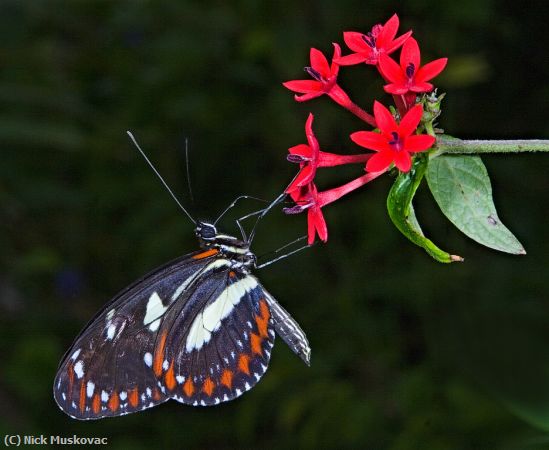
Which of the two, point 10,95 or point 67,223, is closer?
point 10,95

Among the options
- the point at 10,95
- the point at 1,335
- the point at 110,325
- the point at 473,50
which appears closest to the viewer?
the point at 110,325

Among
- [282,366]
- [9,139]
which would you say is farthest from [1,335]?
[282,366]

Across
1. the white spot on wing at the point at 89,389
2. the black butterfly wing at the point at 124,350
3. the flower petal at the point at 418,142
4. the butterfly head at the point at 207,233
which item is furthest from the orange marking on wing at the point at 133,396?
the flower petal at the point at 418,142

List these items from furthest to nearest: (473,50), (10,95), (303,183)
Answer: (473,50)
(10,95)
(303,183)

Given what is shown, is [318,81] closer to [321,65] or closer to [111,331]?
[321,65]

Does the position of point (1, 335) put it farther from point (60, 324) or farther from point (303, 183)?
point (303, 183)

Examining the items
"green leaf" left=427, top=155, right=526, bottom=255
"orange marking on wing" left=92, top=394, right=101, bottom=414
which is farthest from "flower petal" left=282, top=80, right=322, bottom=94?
"orange marking on wing" left=92, top=394, right=101, bottom=414

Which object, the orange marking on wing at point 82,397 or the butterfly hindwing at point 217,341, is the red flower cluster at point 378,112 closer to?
the butterfly hindwing at point 217,341
